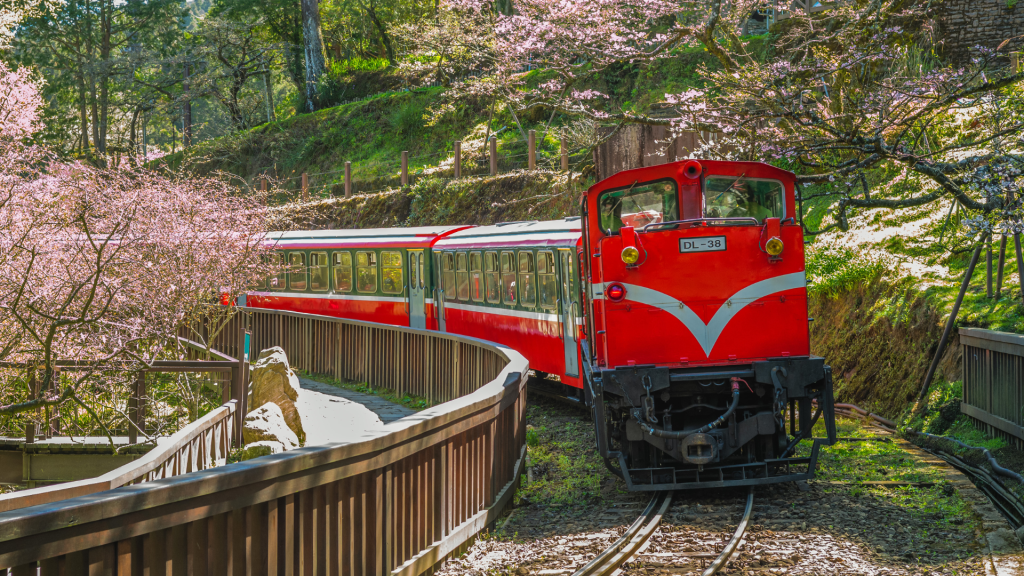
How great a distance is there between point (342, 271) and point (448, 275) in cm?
443

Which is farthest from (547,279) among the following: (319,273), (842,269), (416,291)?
(319,273)

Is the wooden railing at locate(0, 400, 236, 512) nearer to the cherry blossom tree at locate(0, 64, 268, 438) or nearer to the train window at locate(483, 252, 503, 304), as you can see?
the cherry blossom tree at locate(0, 64, 268, 438)

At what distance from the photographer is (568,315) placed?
1276 centimetres

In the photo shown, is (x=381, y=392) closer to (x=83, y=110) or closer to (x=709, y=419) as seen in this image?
(x=709, y=419)

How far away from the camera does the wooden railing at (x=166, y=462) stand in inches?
224

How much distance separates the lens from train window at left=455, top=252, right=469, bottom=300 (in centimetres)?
1700

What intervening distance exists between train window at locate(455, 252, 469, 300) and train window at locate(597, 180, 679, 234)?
833cm

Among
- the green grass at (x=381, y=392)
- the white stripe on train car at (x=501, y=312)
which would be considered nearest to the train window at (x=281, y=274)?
the green grass at (x=381, y=392)

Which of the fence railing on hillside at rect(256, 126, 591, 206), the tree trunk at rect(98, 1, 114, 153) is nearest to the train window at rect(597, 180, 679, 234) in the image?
the fence railing on hillside at rect(256, 126, 591, 206)

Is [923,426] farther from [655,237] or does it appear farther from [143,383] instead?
[143,383]

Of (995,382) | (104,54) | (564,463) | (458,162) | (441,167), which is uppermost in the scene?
(104,54)

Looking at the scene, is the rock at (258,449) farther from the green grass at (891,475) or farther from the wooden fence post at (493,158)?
the wooden fence post at (493,158)

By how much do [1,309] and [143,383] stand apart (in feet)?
7.42

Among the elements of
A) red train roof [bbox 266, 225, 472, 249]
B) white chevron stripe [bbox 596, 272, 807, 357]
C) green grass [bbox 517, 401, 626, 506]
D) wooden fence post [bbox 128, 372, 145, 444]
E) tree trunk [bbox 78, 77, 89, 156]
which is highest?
tree trunk [bbox 78, 77, 89, 156]
